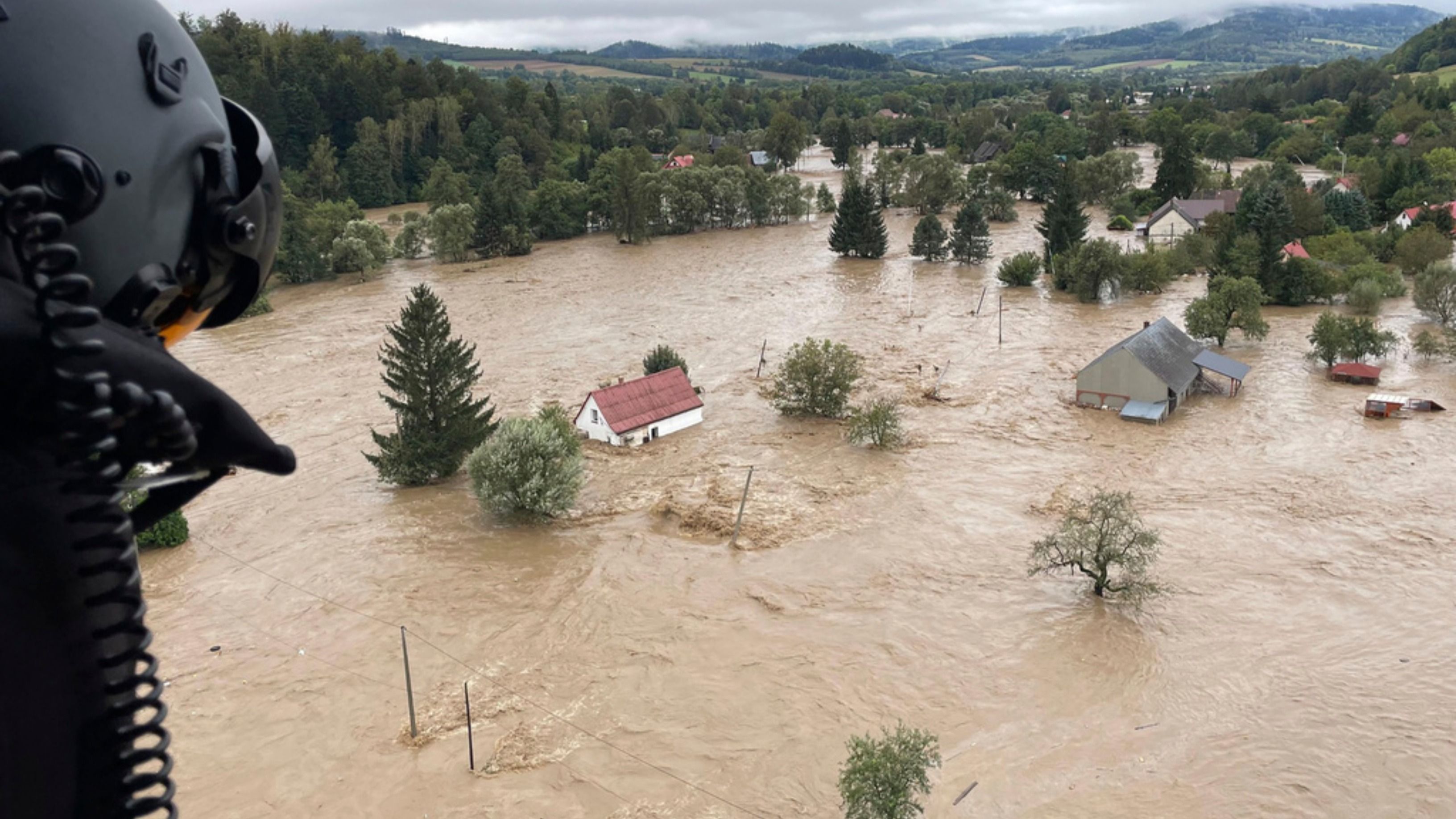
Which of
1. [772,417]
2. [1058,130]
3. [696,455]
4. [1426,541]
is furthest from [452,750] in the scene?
[1058,130]

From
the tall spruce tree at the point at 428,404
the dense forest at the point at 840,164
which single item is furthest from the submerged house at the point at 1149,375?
the tall spruce tree at the point at 428,404

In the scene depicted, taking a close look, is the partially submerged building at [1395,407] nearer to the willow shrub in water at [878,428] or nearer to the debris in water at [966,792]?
the willow shrub in water at [878,428]

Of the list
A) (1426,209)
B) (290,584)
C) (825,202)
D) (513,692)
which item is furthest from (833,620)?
(825,202)

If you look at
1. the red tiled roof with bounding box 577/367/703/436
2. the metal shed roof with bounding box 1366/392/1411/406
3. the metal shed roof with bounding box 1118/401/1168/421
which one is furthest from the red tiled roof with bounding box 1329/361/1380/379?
the red tiled roof with bounding box 577/367/703/436

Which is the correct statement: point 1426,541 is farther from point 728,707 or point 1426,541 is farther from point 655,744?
point 655,744

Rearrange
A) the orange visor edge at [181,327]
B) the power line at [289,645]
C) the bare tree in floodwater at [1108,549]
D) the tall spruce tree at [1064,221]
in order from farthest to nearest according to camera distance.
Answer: the tall spruce tree at [1064,221]
the bare tree in floodwater at [1108,549]
the power line at [289,645]
the orange visor edge at [181,327]

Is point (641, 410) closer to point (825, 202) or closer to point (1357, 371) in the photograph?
point (1357, 371)
